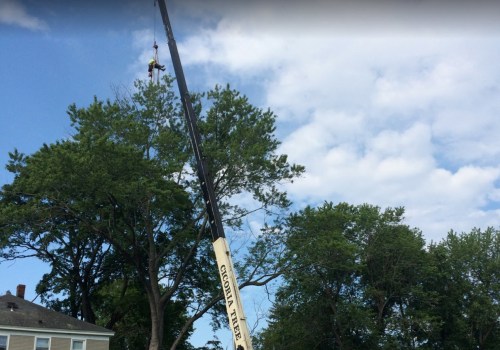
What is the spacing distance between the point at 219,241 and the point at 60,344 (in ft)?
56.2

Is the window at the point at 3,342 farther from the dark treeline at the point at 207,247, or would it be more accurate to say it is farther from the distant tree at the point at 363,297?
the distant tree at the point at 363,297

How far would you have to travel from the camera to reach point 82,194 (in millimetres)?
29797

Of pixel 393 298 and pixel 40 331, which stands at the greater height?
pixel 393 298

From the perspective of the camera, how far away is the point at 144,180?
28953mm

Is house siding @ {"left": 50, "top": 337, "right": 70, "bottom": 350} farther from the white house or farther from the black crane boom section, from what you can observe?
the black crane boom section

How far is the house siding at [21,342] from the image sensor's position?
93.6 ft

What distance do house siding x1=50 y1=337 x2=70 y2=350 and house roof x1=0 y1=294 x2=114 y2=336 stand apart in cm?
53

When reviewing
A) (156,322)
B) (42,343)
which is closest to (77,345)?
(42,343)

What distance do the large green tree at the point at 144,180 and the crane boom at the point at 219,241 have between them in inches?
347

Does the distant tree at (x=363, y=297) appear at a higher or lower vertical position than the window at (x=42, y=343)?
higher

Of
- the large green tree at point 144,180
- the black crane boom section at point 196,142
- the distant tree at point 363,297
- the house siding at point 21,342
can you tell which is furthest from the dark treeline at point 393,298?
the black crane boom section at point 196,142

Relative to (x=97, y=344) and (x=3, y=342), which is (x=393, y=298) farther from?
(x=3, y=342)

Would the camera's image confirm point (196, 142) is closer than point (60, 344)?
Yes

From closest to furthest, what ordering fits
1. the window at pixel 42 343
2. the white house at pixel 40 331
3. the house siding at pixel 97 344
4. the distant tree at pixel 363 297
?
the white house at pixel 40 331 → the window at pixel 42 343 → the house siding at pixel 97 344 → the distant tree at pixel 363 297
